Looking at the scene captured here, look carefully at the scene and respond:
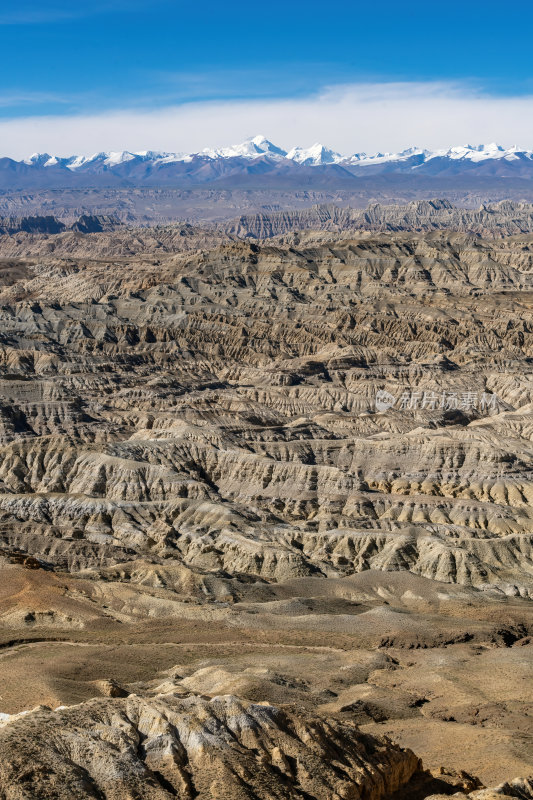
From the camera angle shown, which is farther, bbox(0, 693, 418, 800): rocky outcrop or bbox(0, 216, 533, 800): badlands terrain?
bbox(0, 216, 533, 800): badlands terrain

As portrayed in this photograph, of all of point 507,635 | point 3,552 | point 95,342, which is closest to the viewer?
point 507,635

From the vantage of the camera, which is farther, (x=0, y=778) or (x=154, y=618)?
(x=154, y=618)

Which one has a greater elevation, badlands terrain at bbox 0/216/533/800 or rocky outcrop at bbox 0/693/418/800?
rocky outcrop at bbox 0/693/418/800

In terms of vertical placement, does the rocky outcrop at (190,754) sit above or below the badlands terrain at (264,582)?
above

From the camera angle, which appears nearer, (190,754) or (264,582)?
(190,754)

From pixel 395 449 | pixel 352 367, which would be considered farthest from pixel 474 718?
pixel 352 367

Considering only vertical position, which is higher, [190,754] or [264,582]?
[190,754]

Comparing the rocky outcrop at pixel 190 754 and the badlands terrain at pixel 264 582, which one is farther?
the badlands terrain at pixel 264 582

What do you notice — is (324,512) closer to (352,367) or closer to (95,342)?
(352,367)
